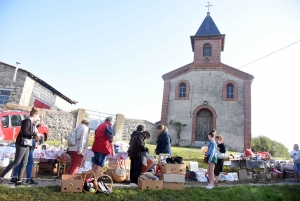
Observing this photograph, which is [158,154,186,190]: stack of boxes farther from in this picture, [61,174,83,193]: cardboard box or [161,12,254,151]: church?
[161,12,254,151]: church

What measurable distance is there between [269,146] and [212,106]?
12.6 meters

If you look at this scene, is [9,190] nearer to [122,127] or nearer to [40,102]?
[122,127]

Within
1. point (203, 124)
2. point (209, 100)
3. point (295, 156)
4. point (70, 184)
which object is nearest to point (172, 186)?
point (70, 184)

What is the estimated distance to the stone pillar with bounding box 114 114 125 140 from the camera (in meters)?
17.5

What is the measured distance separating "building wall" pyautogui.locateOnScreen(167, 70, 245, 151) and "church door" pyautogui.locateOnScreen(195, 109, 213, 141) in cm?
68

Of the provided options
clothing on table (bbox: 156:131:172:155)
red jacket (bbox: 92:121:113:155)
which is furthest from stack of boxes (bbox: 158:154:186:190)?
red jacket (bbox: 92:121:113:155)

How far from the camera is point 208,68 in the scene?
1962cm

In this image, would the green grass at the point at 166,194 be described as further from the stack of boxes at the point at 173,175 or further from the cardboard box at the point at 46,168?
the cardboard box at the point at 46,168

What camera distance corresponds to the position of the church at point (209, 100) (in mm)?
17797

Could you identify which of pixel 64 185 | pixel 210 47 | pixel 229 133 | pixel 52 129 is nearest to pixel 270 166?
pixel 229 133

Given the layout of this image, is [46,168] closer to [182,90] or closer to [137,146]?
[137,146]

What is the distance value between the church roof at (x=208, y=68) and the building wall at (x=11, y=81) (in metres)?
11.8

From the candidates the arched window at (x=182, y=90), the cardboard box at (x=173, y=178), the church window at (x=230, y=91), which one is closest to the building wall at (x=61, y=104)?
the arched window at (x=182, y=90)

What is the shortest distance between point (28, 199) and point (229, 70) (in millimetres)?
17972
